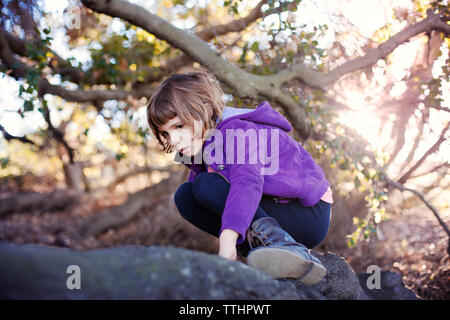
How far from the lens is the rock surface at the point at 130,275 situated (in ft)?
3.47

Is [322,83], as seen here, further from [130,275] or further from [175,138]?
[130,275]

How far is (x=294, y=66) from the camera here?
133 inches

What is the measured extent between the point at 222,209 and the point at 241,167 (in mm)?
271

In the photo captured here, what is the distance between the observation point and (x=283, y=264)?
5.13ft

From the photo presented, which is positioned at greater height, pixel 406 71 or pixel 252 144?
pixel 406 71

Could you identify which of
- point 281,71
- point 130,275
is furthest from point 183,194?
point 281,71

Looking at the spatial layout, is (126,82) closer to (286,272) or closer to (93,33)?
(93,33)

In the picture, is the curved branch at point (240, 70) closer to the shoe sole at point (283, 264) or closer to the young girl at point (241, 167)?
the young girl at point (241, 167)

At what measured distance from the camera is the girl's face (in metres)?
1.99

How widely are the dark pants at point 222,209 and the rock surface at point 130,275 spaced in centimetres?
49

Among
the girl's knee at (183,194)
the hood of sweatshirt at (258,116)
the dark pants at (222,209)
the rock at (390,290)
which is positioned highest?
the hood of sweatshirt at (258,116)
